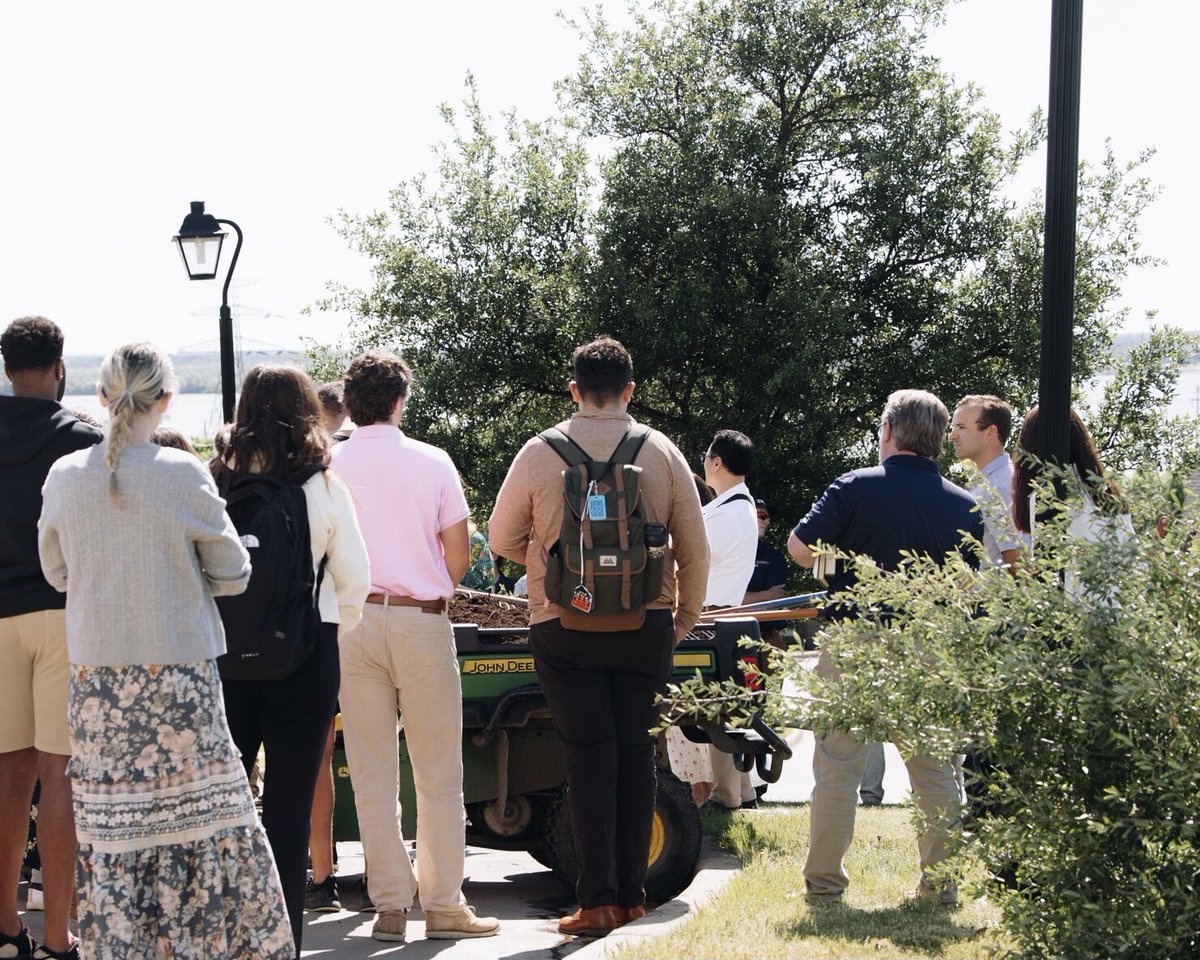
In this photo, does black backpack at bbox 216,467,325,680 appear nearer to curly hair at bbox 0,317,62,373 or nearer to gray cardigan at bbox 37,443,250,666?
gray cardigan at bbox 37,443,250,666

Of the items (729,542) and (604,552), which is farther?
(729,542)

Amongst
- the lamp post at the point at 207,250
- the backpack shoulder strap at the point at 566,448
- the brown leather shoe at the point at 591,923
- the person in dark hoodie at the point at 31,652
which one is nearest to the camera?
the person in dark hoodie at the point at 31,652

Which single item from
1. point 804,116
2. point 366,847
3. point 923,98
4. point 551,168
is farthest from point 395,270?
point 366,847

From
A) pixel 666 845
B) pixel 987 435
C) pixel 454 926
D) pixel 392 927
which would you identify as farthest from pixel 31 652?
pixel 987 435

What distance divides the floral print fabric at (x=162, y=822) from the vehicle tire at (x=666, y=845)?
2012 millimetres

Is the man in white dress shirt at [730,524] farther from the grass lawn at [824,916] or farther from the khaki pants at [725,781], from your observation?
the grass lawn at [824,916]

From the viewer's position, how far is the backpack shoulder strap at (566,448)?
5.13 m

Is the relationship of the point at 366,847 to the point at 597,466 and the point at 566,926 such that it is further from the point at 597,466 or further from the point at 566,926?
the point at 597,466

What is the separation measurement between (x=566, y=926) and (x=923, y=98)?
Result: 22.6 m

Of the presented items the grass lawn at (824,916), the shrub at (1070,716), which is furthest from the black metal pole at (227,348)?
the shrub at (1070,716)

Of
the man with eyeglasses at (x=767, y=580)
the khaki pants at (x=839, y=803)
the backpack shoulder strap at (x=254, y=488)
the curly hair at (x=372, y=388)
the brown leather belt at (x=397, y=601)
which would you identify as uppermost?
the curly hair at (x=372, y=388)

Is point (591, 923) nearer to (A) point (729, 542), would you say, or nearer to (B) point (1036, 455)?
(B) point (1036, 455)

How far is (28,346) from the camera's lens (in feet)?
16.4

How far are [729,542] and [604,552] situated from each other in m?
2.29
